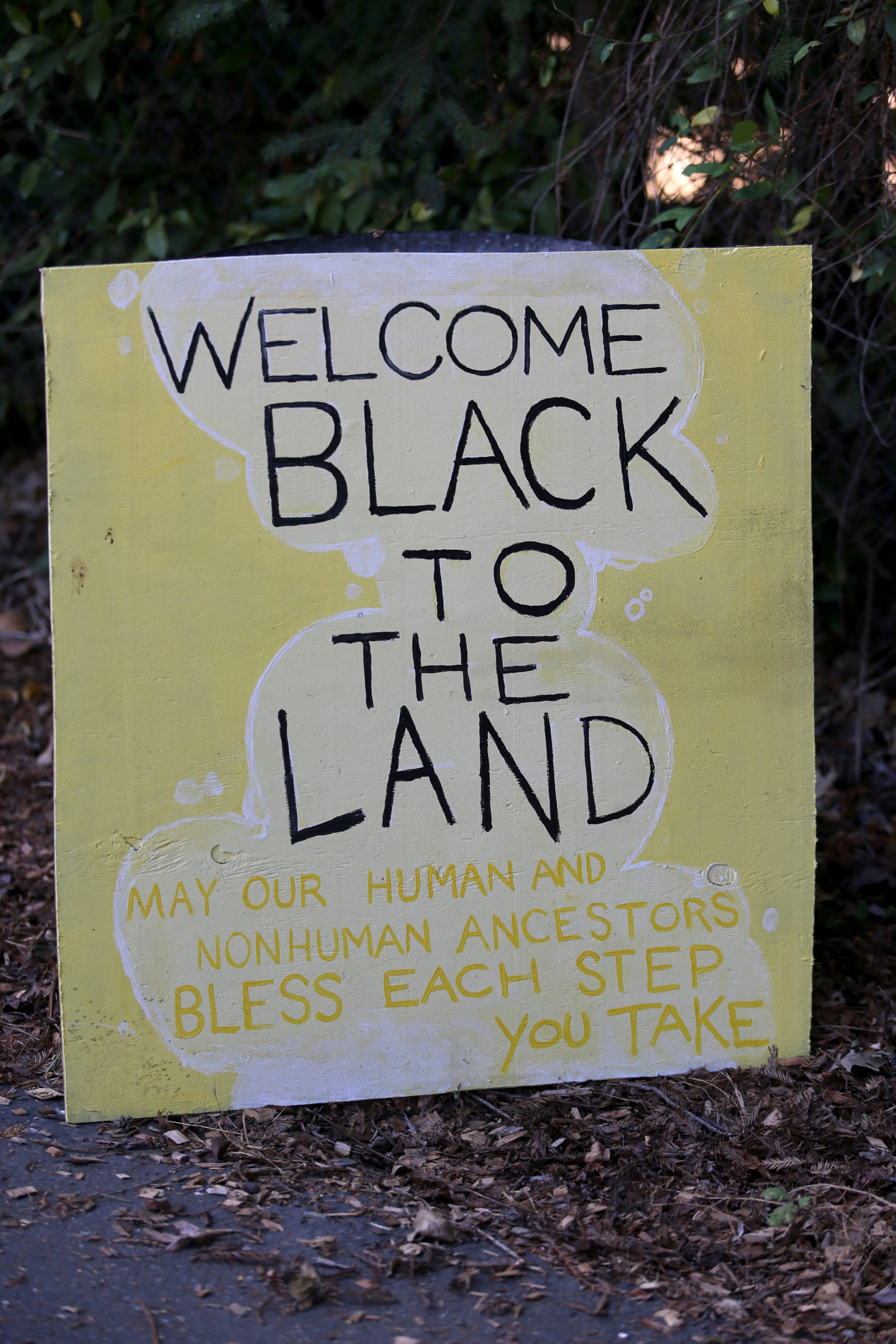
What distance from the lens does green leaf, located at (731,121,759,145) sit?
251 centimetres

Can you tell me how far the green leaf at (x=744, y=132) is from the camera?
2512 millimetres

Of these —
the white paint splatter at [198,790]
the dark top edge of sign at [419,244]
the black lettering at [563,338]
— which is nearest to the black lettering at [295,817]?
the white paint splatter at [198,790]

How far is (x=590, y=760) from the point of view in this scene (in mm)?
2223

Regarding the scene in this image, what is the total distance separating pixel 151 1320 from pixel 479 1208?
0.57 meters

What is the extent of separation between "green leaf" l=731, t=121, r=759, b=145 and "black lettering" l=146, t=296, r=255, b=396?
123cm

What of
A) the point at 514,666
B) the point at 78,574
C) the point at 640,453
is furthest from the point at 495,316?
the point at 78,574

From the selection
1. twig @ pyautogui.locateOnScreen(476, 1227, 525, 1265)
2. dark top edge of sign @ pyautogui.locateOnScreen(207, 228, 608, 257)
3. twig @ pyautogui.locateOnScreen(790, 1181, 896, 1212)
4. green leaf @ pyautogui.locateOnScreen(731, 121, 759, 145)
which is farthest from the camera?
green leaf @ pyautogui.locateOnScreen(731, 121, 759, 145)

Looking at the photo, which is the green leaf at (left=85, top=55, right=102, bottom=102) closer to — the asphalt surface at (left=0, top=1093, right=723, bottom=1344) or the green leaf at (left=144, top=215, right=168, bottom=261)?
the green leaf at (left=144, top=215, right=168, bottom=261)

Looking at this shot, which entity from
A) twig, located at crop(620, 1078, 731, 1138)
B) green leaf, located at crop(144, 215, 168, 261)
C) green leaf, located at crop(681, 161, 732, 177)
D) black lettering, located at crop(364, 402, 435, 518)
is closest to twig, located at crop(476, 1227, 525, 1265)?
twig, located at crop(620, 1078, 731, 1138)

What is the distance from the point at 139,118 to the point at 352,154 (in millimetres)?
735

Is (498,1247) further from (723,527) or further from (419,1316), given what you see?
(723,527)

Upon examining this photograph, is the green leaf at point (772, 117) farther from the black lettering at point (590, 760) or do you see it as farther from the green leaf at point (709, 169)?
the black lettering at point (590, 760)

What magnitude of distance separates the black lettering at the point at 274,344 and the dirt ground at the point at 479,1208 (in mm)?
1411

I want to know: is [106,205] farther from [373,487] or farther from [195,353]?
[373,487]
